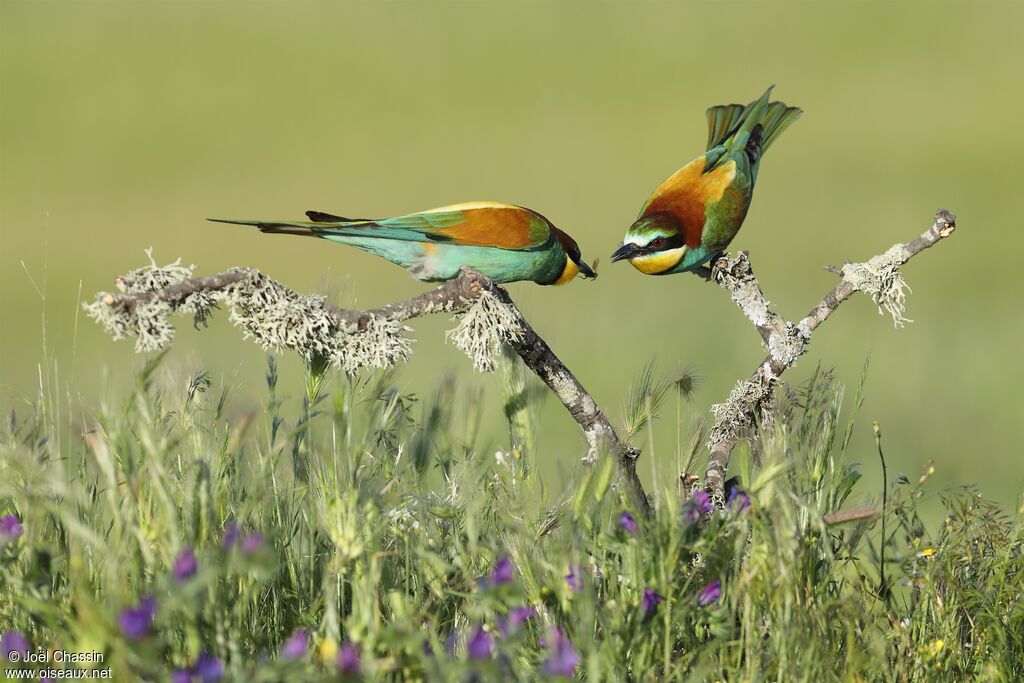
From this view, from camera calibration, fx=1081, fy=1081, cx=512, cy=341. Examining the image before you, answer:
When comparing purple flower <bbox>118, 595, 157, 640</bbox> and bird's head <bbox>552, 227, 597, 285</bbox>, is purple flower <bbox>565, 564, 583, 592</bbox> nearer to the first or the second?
purple flower <bbox>118, 595, 157, 640</bbox>

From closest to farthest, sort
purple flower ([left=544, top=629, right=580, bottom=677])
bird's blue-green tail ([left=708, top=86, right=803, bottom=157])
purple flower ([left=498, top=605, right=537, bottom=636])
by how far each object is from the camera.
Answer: purple flower ([left=544, top=629, right=580, bottom=677]), purple flower ([left=498, top=605, right=537, bottom=636]), bird's blue-green tail ([left=708, top=86, right=803, bottom=157])

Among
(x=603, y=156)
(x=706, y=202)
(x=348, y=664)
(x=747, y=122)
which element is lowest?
(x=348, y=664)

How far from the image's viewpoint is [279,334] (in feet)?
6.88

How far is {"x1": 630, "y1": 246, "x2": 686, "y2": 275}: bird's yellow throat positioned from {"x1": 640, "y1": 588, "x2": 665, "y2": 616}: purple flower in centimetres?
134

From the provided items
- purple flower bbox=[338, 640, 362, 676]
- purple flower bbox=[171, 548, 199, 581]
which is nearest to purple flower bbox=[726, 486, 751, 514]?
purple flower bbox=[338, 640, 362, 676]

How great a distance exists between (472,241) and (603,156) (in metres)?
14.9

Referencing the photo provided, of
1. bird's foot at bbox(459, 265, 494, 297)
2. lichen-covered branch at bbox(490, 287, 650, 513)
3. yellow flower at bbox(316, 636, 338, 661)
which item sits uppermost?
bird's foot at bbox(459, 265, 494, 297)

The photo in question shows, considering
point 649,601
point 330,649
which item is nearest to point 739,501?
point 649,601

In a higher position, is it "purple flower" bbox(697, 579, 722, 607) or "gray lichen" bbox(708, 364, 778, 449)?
"gray lichen" bbox(708, 364, 778, 449)

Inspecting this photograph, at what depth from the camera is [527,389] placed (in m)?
2.57

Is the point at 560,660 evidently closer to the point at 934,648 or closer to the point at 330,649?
the point at 330,649

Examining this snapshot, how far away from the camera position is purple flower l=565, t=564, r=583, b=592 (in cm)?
177

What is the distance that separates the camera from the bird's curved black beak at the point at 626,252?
3.03 meters

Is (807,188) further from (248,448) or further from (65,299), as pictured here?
(248,448)
